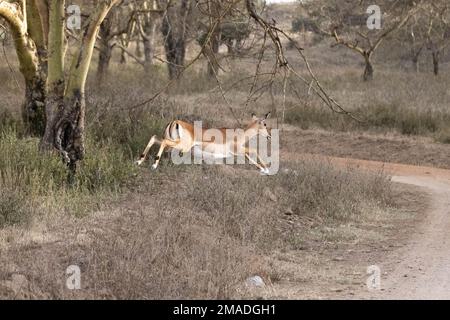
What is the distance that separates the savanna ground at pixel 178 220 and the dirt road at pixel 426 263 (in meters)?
0.22

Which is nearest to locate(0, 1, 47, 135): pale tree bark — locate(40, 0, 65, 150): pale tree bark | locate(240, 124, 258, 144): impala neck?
locate(40, 0, 65, 150): pale tree bark

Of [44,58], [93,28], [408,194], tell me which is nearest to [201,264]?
[93,28]

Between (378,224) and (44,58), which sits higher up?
(44,58)

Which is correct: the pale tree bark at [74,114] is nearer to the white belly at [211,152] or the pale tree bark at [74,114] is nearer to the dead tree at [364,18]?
the white belly at [211,152]

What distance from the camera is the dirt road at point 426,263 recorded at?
734 centimetres

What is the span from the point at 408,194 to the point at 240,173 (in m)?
3.26

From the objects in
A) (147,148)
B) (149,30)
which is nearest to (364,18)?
(149,30)

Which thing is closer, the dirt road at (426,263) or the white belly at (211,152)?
the dirt road at (426,263)

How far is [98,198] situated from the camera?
404 inches

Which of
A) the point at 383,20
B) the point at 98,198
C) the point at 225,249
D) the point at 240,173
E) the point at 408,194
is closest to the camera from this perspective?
the point at 225,249

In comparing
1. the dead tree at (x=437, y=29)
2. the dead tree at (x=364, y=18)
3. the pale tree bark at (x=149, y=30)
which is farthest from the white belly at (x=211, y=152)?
the pale tree bark at (x=149, y=30)

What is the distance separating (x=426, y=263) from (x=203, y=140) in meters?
4.25
